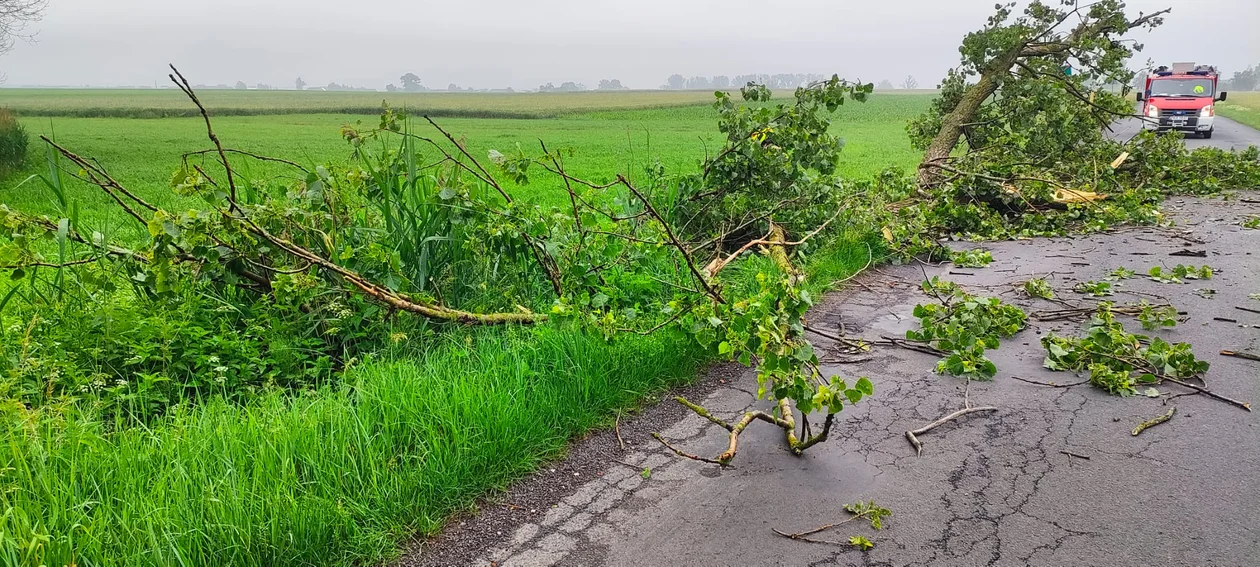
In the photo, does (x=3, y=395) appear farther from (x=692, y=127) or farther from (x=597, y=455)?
(x=692, y=127)

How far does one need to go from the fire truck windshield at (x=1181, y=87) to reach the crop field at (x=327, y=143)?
8.16 m

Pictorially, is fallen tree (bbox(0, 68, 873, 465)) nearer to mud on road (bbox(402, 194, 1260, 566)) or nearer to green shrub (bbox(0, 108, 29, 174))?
A: mud on road (bbox(402, 194, 1260, 566))

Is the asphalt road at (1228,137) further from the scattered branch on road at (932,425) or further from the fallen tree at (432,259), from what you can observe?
the fallen tree at (432,259)

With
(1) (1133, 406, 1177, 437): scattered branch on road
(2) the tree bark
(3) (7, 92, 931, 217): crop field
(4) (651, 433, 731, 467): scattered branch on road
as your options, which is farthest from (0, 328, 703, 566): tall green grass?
(2) the tree bark

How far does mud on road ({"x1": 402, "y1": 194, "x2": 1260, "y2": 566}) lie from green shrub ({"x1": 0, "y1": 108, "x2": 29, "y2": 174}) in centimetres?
1135

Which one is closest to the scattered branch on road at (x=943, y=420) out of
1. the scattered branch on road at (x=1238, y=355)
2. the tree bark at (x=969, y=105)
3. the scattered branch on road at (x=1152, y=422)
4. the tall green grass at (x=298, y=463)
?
the scattered branch on road at (x=1152, y=422)

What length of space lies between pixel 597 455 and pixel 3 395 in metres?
2.62

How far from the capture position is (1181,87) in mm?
24109

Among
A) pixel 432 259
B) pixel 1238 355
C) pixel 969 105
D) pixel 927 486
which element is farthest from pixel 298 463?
pixel 969 105

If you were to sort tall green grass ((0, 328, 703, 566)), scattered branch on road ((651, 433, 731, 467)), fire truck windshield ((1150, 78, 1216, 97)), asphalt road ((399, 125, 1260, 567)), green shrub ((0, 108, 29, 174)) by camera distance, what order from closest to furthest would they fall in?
tall green grass ((0, 328, 703, 566)) < asphalt road ((399, 125, 1260, 567)) < scattered branch on road ((651, 433, 731, 467)) < green shrub ((0, 108, 29, 174)) < fire truck windshield ((1150, 78, 1216, 97))

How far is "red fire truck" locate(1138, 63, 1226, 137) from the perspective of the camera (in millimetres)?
23141

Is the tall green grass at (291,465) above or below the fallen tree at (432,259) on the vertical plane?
below

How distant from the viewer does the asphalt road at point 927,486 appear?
2.72 meters

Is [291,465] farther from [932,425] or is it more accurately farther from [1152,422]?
[1152,422]
